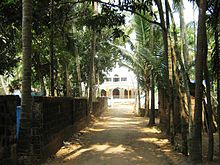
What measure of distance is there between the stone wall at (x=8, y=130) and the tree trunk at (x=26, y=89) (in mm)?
229

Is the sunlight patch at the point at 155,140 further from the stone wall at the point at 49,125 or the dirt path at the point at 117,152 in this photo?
the stone wall at the point at 49,125

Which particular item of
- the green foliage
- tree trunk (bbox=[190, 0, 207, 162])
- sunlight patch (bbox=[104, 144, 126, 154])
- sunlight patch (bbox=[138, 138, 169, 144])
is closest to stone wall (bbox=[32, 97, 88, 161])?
sunlight patch (bbox=[104, 144, 126, 154])

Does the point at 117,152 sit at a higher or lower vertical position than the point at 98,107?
lower

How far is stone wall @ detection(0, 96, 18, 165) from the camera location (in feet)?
27.0

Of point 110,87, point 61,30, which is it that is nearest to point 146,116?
point 61,30

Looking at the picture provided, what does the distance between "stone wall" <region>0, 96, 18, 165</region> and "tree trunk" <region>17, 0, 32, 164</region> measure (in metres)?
0.23

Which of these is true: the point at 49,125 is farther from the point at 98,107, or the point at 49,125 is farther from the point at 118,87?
the point at 118,87

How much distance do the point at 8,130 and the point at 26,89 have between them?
1.02m

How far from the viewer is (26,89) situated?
8.84 m

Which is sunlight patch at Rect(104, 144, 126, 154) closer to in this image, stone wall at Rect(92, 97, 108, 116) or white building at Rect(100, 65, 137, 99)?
stone wall at Rect(92, 97, 108, 116)

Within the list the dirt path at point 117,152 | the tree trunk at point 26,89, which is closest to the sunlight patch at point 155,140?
the dirt path at point 117,152

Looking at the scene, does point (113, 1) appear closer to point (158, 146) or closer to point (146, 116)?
point (158, 146)

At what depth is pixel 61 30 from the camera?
56.5 feet

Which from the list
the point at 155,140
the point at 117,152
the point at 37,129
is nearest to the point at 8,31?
the point at 37,129
